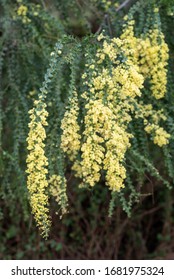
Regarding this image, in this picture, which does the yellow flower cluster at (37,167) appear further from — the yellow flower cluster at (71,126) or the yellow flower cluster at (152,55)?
the yellow flower cluster at (152,55)

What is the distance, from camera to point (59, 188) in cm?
219

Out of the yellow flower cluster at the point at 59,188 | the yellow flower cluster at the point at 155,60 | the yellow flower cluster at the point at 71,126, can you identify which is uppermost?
the yellow flower cluster at the point at 155,60

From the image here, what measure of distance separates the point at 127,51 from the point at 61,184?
1.97 ft

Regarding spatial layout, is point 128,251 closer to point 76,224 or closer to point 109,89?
point 76,224

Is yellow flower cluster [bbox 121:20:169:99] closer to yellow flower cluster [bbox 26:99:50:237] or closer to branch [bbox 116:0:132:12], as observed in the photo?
branch [bbox 116:0:132:12]

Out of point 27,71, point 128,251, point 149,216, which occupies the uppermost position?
point 27,71

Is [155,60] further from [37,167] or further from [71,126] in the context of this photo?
[37,167]

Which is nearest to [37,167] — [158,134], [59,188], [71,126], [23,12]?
[71,126]

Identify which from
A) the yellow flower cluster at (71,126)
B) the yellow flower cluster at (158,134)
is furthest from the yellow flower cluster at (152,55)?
the yellow flower cluster at (71,126)

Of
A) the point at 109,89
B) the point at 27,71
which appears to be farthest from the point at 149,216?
the point at 109,89

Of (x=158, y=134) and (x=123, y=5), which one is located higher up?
(x=123, y=5)

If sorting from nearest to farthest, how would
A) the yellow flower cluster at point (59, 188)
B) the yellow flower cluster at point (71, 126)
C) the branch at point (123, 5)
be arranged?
the yellow flower cluster at point (71, 126) → the yellow flower cluster at point (59, 188) → the branch at point (123, 5)

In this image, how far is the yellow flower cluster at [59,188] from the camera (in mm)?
2123

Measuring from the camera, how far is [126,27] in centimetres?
224
